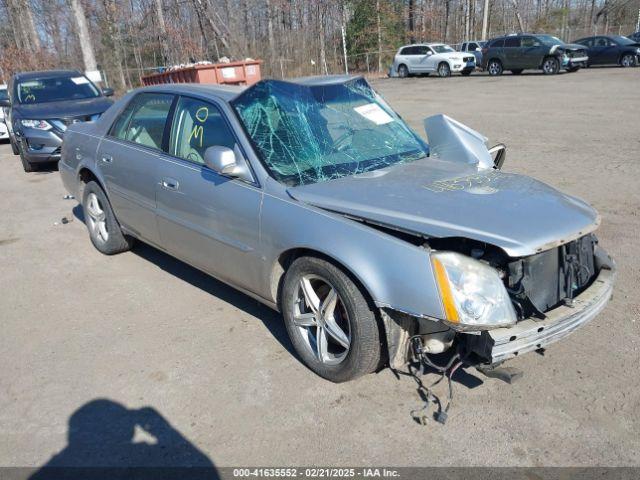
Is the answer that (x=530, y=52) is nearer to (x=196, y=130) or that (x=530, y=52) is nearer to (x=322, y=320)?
(x=196, y=130)

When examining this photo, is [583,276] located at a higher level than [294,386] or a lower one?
higher

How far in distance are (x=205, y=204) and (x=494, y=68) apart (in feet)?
86.9

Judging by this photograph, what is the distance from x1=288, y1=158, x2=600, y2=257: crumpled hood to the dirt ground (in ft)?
3.09

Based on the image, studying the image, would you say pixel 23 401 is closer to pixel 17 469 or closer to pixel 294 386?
pixel 17 469

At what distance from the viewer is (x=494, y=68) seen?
27281 millimetres

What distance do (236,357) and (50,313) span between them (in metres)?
1.80

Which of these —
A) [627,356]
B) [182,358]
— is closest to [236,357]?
[182,358]

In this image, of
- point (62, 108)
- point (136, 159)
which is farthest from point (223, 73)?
point (136, 159)

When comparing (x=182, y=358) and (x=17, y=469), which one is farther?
(x=182, y=358)

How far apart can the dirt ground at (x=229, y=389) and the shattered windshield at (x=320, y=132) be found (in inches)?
48.7

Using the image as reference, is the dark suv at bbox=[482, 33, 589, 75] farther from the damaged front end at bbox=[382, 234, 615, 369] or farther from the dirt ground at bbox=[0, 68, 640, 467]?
the damaged front end at bbox=[382, 234, 615, 369]

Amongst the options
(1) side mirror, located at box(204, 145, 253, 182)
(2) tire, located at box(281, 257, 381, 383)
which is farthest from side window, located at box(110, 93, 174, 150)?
(2) tire, located at box(281, 257, 381, 383)

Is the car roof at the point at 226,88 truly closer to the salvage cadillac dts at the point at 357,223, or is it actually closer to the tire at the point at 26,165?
the salvage cadillac dts at the point at 357,223

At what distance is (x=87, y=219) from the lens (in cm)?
572
